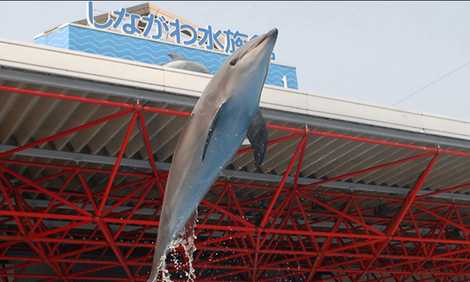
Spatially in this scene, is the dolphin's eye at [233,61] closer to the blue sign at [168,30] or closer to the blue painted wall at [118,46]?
the blue painted wall at [118,46]

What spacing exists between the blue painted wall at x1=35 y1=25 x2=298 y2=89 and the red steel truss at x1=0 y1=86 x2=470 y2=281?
7.02m

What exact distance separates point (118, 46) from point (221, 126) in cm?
2018

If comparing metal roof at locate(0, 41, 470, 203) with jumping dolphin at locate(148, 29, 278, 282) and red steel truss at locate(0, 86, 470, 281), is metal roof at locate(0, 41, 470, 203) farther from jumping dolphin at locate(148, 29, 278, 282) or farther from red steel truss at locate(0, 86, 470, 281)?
jumping dolphin at locate(148, 29, 278, 282)

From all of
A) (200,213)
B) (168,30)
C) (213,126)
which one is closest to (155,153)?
(200,213)

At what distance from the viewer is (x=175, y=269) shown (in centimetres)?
2084

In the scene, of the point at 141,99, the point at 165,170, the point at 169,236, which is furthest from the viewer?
the point at 165,170

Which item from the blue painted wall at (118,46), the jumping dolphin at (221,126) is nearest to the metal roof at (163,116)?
the jumping dolphin at (221,126)

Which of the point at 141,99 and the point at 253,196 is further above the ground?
the point at 253,196

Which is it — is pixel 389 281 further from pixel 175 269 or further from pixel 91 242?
pixel 91 242

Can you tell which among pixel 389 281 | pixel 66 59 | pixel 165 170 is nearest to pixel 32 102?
pixel 66 59

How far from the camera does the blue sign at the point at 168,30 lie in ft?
85.1

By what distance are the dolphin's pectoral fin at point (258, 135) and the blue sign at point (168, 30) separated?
67.5 feet

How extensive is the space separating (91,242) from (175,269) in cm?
568

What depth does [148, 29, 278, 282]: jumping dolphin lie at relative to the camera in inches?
212
